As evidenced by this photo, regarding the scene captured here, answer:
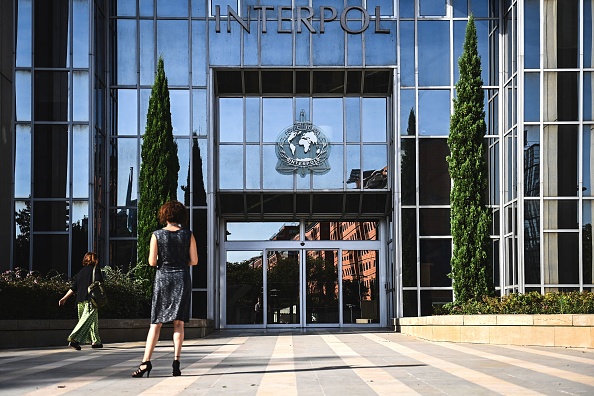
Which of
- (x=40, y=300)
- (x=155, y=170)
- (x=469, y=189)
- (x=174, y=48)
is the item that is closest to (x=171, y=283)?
(x=40, y=300)

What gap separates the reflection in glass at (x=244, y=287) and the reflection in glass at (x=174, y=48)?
17.0 feet

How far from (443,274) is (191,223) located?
22.4ft

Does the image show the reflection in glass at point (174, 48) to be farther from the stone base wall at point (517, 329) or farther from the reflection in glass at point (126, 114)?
the stone base wall at point (517, 329)

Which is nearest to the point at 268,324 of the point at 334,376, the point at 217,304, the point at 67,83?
the point at 217,304

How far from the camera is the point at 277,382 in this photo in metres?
8.95

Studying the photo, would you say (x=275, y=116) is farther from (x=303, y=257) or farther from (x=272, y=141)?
(x=303, y=257)

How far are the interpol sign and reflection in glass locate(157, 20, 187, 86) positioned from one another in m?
0.99

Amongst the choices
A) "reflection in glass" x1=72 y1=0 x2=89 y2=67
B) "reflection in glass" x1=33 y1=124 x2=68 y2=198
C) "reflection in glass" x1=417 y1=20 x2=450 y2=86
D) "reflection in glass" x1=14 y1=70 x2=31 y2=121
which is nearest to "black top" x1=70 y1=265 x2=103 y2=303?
"reflection in glass" x1=33 y1=124 x2=68 y2=198

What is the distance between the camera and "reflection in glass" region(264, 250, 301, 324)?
27.3m

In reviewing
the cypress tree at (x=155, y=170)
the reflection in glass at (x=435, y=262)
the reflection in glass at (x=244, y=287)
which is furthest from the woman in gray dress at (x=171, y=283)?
the reflection in glass at (x=244, y=287)

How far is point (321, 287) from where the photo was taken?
27531mm

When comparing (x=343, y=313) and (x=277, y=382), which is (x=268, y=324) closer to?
(x=343, y=313)

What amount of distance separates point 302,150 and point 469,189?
7.58 meters

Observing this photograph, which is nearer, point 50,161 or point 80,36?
point 50,161
